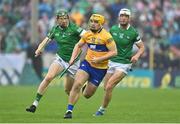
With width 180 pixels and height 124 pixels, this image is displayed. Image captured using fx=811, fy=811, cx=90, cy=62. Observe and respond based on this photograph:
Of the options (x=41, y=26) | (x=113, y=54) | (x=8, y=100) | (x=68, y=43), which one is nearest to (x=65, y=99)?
(x=8, y=100)

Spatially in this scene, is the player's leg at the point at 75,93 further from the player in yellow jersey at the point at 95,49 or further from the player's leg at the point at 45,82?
the player's leg at the point at 45,82

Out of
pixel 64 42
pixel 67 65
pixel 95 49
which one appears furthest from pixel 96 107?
pixel 95 49

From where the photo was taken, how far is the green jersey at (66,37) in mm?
19766

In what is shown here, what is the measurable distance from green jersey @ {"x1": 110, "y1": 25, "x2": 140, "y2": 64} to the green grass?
135 cm

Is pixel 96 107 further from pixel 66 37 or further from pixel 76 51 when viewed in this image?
pixel 76 51

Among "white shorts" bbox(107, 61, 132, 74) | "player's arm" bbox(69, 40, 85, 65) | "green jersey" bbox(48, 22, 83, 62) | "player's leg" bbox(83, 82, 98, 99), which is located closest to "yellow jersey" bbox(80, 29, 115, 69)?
"player's arm" bbox(69, 40, 85, 65)

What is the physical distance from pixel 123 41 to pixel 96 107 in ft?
11.0

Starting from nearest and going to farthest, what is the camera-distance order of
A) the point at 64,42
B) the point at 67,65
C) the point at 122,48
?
1. the point at 122,48
2. the point at 67,65
3. the point at 64,42

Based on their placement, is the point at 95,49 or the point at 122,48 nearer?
the point at 95,49

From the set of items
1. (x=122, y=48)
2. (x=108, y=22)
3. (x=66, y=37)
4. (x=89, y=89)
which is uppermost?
(x=66, y=37)

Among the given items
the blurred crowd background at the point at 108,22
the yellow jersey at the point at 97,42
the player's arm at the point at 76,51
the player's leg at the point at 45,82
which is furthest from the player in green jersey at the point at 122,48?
the blurred crowd background at the point at 108,22

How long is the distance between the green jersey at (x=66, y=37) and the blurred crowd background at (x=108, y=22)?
15159 millimetres

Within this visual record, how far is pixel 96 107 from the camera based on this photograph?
73.3 feet

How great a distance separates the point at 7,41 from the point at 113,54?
17.9m
